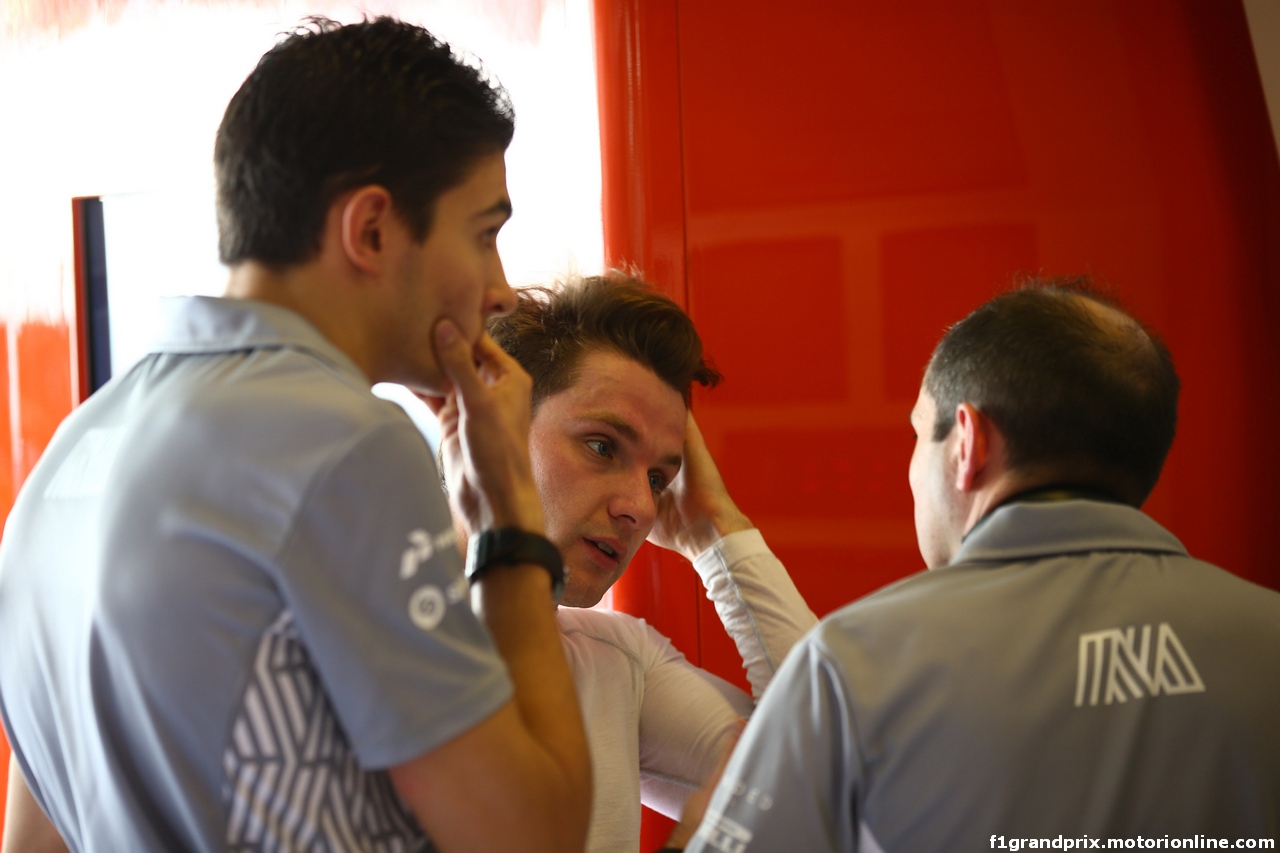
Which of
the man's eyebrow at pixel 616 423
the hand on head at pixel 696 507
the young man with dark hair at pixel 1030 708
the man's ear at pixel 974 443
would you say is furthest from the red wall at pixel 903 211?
the young man with dark hair at pixel 1030 708

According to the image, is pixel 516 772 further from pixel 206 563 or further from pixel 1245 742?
pixel 1245 742

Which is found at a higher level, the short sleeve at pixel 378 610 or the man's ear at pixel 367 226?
the man's ear at pixel 367 226

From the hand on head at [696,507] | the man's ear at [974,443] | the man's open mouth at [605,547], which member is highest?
the man's ear at [974,443]

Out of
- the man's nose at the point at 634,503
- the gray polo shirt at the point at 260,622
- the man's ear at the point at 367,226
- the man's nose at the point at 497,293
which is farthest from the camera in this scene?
the man's nose at the point at 634,503

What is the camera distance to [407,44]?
85 cm

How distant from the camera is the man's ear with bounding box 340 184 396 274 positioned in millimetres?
789

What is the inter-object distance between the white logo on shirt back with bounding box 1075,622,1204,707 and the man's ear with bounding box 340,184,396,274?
0.62m

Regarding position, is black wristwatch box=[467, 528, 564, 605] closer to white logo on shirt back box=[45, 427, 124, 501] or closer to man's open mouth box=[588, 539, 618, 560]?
white logo on shirt back box=[45, 427, 124, 501]

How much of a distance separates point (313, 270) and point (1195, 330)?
113 cm

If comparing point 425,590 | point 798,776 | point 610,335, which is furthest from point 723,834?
point 610,335

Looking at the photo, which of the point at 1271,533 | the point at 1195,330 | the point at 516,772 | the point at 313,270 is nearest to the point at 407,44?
the point at 313,270

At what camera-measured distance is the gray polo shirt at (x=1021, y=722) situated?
0.84 metres

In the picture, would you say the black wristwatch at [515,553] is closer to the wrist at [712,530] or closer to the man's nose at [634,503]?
the man's nose at [634,503]
